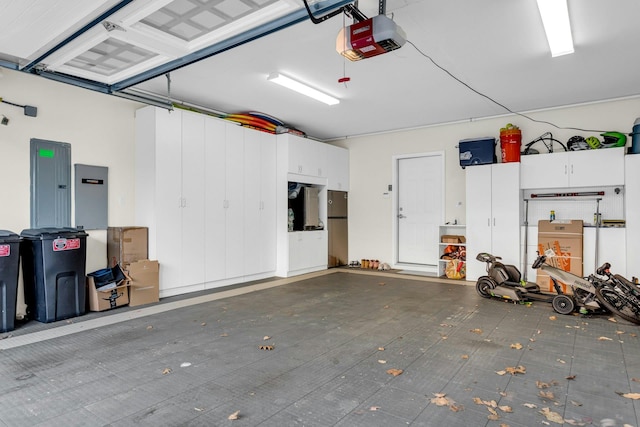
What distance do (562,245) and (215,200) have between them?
534 cm

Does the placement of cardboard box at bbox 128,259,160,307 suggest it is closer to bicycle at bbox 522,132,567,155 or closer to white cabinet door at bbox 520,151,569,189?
white cabinet door at bbox 520,151,569,189

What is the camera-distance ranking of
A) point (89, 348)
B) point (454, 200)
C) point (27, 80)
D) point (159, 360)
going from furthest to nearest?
point (454, 200) < point (27, 80) < point (89, 348) < point (159, 360)

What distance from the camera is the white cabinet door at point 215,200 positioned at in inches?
221

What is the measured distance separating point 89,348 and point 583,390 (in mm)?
3824

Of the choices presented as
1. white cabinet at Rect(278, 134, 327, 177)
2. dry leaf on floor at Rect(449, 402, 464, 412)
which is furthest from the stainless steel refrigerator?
dry leaf on floor at Rect(449, 402, 464, 412)

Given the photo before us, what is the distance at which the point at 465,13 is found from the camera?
10.7ft

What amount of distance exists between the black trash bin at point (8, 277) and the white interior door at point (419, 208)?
6229mm

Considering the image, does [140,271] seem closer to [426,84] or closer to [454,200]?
[426,84]

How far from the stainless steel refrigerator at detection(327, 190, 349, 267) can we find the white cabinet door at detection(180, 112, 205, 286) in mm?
2996

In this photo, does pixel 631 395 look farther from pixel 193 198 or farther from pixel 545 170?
pixel 193 198

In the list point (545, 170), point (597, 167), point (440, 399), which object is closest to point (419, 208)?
point (545, 170)

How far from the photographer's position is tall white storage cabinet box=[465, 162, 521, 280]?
237 inches

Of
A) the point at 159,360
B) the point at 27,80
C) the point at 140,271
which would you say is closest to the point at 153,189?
the point at 140,271

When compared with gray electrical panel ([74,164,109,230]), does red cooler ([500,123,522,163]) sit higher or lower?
higher
